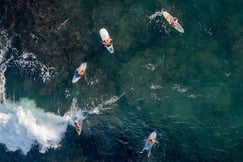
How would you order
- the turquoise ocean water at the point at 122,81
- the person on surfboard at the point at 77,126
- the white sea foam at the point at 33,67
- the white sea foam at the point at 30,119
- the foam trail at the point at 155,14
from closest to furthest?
the turquoise ocean water at the point at 122,81 → the foam trail at the point at 155,14 → the person on surfboard at the point at 77,126 → the white sea foam at the point at 33,67 → the white sea foam at the point at 30,119

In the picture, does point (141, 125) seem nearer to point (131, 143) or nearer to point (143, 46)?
point (131, 143)

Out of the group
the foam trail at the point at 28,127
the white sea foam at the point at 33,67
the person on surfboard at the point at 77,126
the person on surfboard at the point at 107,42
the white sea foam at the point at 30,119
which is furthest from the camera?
the foam trail at the point at 28,127

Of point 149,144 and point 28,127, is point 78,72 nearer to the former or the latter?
point 28,127

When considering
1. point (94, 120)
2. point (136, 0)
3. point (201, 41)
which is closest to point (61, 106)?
point (94, 120)

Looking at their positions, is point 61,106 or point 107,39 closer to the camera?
point 107,39

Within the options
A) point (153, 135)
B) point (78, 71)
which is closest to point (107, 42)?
point (78, 71)

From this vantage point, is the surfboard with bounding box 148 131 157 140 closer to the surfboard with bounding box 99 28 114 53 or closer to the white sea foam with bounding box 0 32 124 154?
the white sea foam with bounding box 0 32 124 154

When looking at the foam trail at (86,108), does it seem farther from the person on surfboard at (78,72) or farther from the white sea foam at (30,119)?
the person on surfboard at (78,72)

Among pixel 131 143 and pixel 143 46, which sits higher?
pixel 143 46

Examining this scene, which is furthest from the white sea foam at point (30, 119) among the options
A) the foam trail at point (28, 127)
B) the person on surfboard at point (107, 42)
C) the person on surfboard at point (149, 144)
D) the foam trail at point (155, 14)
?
the foam trail at point (155, 14)
